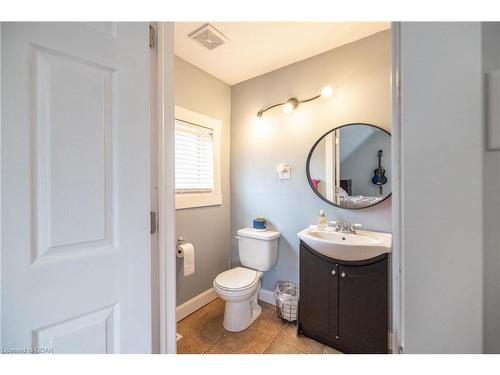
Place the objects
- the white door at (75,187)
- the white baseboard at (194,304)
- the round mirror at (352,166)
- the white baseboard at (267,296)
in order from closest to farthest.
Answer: the white door at (75,187)
the round mirror at (352,166)
the white baseboard at (194,304)
the white baseboard at (267,296)

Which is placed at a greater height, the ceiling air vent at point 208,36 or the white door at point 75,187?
the ceiling air vent at point 208,36

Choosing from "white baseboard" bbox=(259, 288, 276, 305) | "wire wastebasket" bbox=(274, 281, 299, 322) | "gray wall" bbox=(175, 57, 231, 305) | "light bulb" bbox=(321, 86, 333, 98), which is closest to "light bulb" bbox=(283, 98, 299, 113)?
"light bulb" bbox=(321, 86, 333, 98)

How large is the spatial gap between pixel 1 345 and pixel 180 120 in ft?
5.36

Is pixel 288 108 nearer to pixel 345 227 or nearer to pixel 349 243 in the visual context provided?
pixel 345 227

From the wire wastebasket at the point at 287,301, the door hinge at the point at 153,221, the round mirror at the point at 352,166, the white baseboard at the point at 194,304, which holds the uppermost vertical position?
the round mirror at the point at 352,166

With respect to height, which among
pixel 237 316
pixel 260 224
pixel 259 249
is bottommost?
pixel 237 316

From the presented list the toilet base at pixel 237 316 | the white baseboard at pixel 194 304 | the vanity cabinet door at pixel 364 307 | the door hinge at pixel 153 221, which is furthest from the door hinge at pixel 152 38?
the white baseboard at pixel 194 304

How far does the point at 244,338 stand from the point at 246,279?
1.39 ft

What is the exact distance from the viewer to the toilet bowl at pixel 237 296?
5.02 ft

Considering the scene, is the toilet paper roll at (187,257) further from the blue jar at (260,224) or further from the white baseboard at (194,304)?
the blue jar at (260,224)

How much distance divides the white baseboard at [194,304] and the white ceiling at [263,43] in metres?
2.28

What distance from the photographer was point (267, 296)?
2.01 m

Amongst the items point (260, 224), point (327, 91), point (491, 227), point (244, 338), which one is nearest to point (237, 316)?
point (244, 338)

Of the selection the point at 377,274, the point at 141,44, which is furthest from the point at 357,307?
the point at 141,44
